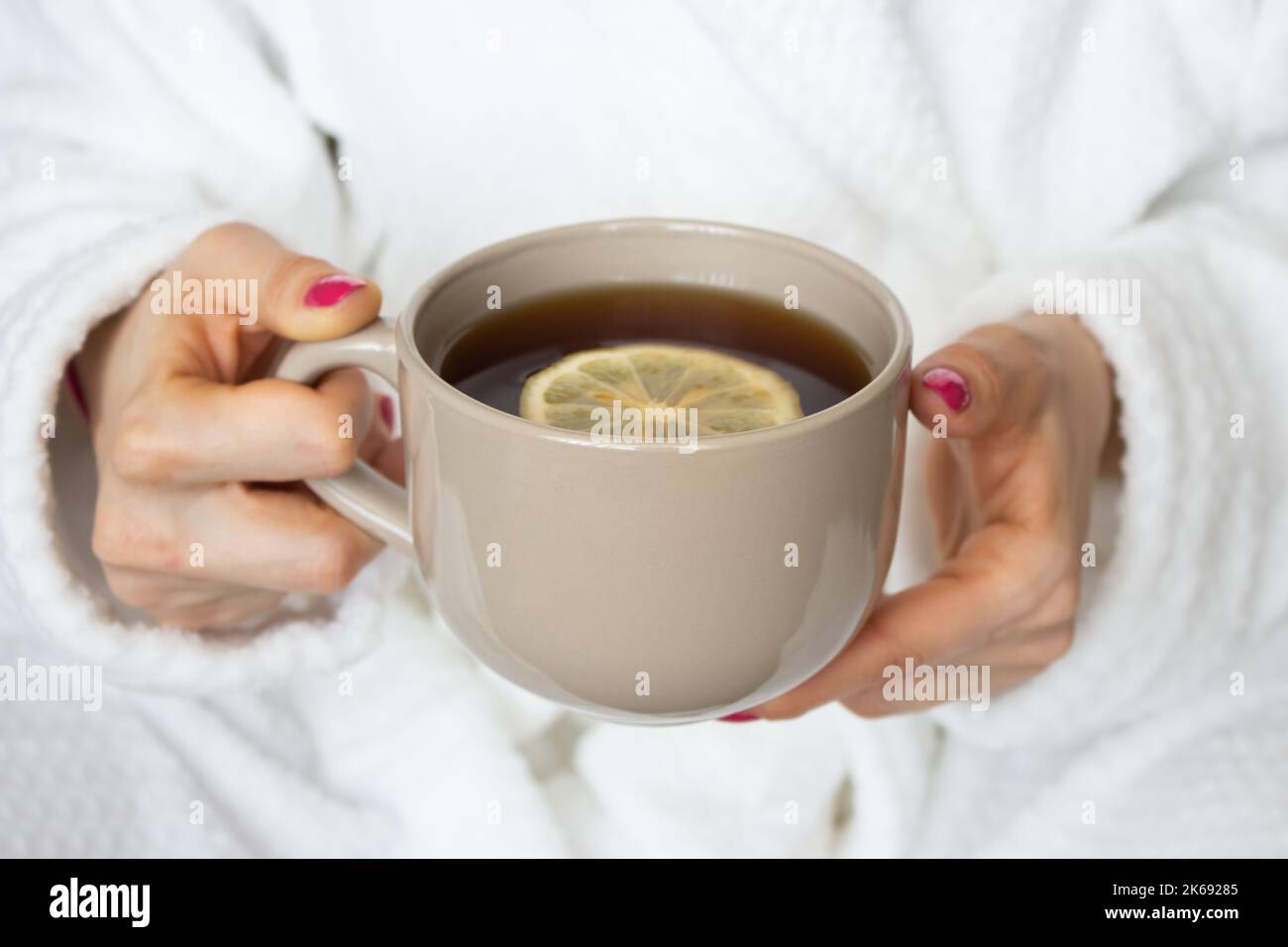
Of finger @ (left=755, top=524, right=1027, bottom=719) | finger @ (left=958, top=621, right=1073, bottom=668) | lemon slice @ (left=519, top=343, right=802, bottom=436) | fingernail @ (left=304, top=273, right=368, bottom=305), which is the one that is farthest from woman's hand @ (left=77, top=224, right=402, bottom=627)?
finger @ (left=958, top=621, right=1073, bottom=668)

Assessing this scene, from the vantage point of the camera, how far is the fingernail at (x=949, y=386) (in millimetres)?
650

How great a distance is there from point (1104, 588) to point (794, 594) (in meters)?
0.37

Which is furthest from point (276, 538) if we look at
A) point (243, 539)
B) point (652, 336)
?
point (652, 336)

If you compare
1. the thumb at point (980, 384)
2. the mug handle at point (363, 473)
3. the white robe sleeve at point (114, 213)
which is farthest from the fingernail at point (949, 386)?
A: the white robe sleeve at point (114, 213)

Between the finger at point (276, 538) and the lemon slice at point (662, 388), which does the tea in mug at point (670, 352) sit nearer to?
the lemon slice at point (662, 388)

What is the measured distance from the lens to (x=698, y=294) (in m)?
0.68

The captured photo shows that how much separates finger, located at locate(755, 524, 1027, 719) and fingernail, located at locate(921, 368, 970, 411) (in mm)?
134

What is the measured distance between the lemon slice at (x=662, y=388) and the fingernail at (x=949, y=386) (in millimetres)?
80

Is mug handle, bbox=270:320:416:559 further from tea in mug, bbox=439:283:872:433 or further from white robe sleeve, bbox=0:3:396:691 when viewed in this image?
white robe sleeve, bbox=0:3:396:691

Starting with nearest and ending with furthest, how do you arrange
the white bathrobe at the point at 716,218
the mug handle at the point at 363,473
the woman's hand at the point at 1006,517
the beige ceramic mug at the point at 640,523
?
the beige ceramic mug at the point at 640,523
the mug handle at the point at 363,473
the woman's hand at the point at 1006,517
the white bathrobe at the point at 716,218

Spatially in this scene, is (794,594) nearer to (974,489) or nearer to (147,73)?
(974,489)

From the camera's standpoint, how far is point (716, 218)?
946mm
